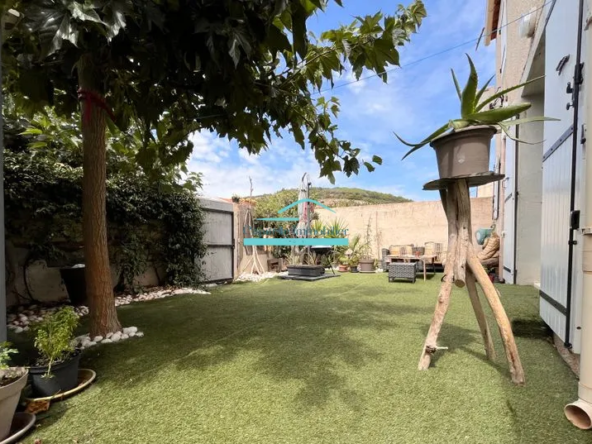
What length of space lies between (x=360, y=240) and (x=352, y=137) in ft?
25.6

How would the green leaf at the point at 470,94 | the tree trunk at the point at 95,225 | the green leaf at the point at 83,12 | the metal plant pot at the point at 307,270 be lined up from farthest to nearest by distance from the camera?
Answer: the metal plant pot at the point at 307,270
the tree trunk at the point at 95,225
the green leaf at the point at 470,94
the green leaf at the point at 83,12

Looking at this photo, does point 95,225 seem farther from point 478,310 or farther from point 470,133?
point 478,310

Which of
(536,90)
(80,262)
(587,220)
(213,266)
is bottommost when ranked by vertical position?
(213,266)

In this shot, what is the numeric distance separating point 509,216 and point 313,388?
19.1 ft

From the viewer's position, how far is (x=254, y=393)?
1896mm

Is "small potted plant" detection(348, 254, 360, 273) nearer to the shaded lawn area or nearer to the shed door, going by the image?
the shed door

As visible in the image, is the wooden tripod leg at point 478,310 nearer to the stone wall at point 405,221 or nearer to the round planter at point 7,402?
the round planter at point 7,402

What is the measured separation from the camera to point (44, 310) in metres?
4.18

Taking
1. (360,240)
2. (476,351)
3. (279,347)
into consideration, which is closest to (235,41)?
(279,347)

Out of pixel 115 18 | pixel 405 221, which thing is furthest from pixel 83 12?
pixel 405 221

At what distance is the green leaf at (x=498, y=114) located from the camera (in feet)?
5.82

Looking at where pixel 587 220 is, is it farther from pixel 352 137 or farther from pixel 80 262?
pixel 80 262

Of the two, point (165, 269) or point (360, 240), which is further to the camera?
point (360, 240)

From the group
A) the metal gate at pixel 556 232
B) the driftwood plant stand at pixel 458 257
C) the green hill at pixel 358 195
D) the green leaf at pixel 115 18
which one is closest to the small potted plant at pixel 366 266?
the metal gate at pixel 556 232
